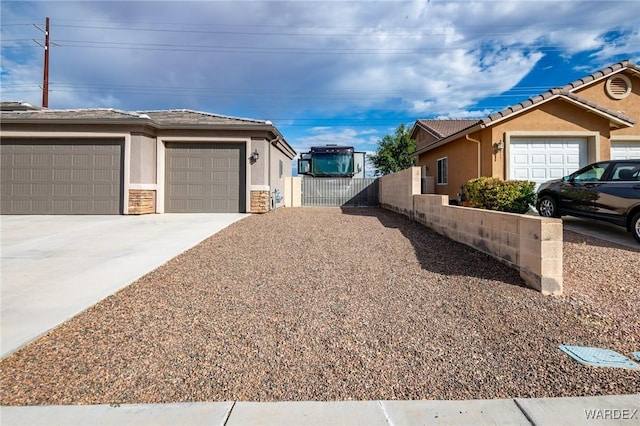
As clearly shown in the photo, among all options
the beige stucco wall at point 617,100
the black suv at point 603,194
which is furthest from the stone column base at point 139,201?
the beige stucco wall at point 617,100

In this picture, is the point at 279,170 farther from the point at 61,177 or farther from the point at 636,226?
the point at 636,226

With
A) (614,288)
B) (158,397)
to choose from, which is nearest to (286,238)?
(158,397)

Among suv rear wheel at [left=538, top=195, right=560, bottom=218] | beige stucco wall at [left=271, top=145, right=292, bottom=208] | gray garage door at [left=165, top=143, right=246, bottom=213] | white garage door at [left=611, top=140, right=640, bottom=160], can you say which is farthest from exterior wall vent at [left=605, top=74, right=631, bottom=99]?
gray garage door at [left=165, top=143, right=246, bottom=213]

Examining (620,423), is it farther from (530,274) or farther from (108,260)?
(108,260)

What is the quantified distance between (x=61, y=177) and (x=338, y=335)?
13.0 metres

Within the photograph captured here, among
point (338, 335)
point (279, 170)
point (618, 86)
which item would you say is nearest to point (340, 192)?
point (279, 170)

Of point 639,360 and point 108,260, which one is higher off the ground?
point 108,260

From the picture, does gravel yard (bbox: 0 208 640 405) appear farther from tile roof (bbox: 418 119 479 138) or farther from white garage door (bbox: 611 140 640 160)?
tile roof (bbox: 418 119 479 138)

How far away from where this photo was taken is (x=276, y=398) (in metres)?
2.49

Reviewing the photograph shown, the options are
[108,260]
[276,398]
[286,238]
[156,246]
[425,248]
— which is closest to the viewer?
[276,398]

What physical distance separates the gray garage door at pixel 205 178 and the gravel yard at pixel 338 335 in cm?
696

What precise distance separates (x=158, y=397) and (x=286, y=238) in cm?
523

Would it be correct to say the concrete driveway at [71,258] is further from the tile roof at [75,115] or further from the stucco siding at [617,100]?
the stucco siding at [617,100]

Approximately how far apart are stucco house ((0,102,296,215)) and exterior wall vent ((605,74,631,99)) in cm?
1311
